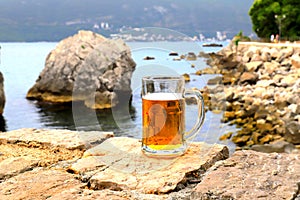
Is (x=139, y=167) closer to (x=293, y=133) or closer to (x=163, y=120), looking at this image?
(x=163, y=120)

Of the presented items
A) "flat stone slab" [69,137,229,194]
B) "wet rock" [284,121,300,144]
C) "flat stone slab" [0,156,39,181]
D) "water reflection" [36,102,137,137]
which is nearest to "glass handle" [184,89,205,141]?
"flat stone slab" [69,137,229,194]

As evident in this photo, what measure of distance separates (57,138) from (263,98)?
13577mm

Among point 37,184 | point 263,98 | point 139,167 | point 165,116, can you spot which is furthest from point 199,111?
point 263,98

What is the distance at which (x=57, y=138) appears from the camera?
1.98m

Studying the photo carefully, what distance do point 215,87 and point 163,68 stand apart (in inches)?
13.9

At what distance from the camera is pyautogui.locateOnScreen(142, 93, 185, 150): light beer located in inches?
60.1

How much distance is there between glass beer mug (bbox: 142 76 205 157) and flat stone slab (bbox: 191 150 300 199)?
170mm

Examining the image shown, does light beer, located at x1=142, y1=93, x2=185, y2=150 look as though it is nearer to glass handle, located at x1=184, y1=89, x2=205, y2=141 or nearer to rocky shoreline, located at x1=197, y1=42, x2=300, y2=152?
glass handle, located at x1=184, y1=89, x2=205, y2=141

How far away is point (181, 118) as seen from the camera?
1.56 meters

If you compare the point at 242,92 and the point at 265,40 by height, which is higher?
the point at 265,40

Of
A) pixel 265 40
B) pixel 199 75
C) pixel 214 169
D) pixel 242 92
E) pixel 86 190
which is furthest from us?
pixel 265 40

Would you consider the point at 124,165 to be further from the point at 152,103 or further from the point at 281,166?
the point at 281,166

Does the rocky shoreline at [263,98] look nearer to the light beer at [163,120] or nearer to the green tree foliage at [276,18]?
the light beer at [163,120]

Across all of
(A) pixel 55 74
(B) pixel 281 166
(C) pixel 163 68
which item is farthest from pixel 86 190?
(A) pixel 55 74
